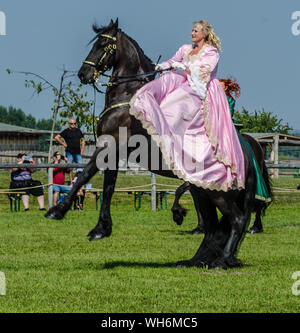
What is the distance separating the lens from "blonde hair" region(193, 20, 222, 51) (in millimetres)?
7594

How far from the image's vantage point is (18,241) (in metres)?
10.7

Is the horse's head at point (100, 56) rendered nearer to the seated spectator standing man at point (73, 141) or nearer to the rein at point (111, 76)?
the rein at point (111, 76)

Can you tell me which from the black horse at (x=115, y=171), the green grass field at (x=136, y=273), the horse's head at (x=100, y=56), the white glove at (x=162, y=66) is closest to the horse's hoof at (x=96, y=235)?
the black horse at (x=115, y=171)

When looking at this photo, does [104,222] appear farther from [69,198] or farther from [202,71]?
[202,71]

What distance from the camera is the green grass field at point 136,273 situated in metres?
5.57

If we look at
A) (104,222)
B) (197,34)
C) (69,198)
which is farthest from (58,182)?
(197,34)

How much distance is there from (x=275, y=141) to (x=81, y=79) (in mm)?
17527

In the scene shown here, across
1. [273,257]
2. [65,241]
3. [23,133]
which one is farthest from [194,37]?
[23,133]

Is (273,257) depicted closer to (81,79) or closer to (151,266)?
(151,266)

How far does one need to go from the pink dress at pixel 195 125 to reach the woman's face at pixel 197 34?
15 centimetres

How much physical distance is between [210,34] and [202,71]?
492 millimetres

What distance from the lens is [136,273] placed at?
720 centimetres

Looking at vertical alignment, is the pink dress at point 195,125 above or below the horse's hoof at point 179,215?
above
